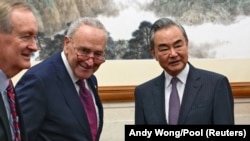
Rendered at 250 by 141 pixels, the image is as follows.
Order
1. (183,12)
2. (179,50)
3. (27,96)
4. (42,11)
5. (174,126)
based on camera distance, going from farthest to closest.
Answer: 1. (183,12)
2. (42,11)
3. (179,50)
4. (174,126)
5. (27,96)

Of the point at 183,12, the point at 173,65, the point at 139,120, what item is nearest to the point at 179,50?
the point at 173,65

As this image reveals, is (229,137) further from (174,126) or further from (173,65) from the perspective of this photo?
(173,65)

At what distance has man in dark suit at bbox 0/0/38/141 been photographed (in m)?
1.52

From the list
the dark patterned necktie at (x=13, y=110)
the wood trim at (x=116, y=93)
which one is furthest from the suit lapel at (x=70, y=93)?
the wood trim at (x=116, y=93)

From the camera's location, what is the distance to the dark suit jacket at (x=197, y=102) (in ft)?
6.77

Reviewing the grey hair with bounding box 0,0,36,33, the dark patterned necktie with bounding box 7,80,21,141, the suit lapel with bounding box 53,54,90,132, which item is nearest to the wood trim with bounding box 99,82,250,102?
the suit lapel with bounding box 53,54,90,132

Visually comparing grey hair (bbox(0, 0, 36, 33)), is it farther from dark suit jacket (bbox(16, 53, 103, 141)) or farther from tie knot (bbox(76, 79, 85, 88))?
tie knot (bbox(76, 79, 85, 88))

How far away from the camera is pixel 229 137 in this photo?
1921 millimetres

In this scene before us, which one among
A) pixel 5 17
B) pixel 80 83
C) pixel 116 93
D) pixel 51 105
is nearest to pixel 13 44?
pixel 5 17

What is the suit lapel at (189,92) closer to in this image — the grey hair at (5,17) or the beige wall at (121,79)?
the beige wall at (121,79)

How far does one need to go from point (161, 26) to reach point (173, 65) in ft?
0.70

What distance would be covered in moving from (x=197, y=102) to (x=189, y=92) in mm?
72

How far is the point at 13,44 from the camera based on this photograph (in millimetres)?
1534

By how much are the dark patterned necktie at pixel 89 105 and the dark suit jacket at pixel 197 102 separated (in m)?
0.27
